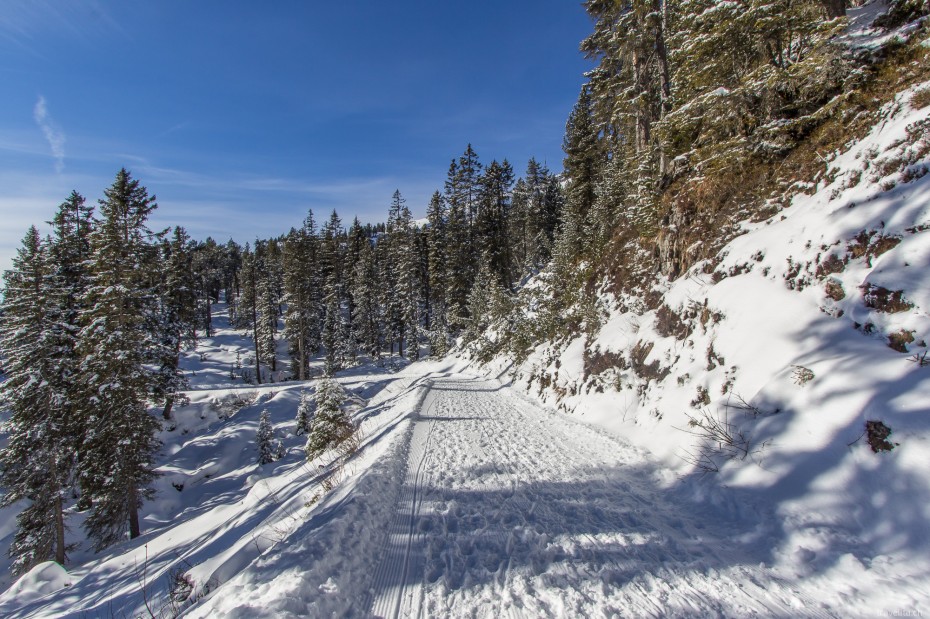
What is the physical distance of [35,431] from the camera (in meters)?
16.3

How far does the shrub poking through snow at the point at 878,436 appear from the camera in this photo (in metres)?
4.19

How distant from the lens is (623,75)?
22484 millimetres

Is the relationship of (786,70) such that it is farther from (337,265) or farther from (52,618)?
(337,265)

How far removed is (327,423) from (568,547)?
37.8 ft

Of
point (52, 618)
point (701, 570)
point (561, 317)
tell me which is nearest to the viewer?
point (701, 570)

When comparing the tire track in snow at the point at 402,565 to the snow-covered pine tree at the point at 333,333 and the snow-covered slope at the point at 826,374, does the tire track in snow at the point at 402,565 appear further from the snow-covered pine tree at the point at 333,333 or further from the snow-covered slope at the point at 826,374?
the snow-covered pine tree at the point at 333,333

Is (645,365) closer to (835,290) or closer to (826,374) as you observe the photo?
(835,290)

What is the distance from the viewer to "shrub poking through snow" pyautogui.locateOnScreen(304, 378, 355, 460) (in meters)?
13.5

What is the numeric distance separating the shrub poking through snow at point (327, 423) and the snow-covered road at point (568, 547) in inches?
265

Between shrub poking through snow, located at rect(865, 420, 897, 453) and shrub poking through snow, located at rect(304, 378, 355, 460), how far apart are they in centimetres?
1242

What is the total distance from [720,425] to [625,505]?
2.45 meters

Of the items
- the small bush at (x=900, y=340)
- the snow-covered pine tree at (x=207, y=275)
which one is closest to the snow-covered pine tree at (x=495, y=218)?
the small bush at (x=900, y=340)

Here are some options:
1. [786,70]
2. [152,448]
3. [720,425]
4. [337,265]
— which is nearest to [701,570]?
[720,425]

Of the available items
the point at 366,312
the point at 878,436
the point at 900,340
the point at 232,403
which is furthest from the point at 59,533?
the point at 366,312
